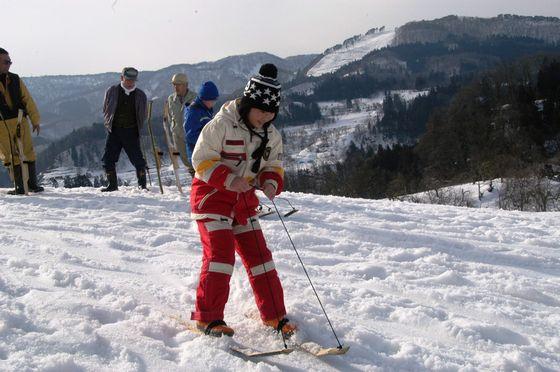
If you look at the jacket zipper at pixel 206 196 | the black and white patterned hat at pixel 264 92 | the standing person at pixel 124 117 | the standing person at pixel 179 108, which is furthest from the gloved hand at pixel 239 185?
the standing person at pixel 124 117

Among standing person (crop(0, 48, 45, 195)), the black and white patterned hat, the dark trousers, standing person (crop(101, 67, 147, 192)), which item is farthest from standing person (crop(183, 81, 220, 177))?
the black and white patterned hat

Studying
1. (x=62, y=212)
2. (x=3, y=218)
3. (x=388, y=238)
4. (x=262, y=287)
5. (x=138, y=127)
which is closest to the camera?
(x=262, y=287)

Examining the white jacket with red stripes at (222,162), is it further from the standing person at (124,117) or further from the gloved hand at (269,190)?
the standing person at (124,117)

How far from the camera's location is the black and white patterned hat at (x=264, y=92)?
3.43 metres

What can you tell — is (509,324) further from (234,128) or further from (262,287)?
(234,128)

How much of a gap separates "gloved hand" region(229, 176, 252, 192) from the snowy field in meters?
1.07

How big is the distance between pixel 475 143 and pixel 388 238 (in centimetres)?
6800

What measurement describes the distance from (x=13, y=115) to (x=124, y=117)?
6.21 ft

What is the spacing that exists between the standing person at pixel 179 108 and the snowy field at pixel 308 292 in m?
1.96

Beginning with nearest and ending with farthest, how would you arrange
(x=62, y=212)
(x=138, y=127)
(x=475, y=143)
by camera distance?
(x=62, y=212)
(x=138, y=127)
(x=475, y=143)

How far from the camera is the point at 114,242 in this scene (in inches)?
226

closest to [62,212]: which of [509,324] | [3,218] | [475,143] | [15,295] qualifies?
[3,218]

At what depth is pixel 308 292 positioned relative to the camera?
4.32 metres

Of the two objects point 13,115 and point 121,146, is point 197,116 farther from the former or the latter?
point 13,115
